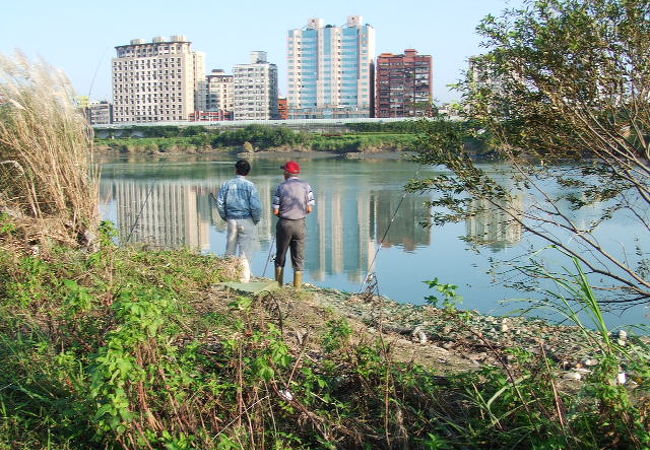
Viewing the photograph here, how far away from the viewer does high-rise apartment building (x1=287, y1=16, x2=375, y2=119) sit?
335ft

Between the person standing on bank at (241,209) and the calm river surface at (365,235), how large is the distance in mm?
787

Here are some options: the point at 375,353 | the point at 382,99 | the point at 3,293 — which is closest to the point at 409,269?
the point at 3,293

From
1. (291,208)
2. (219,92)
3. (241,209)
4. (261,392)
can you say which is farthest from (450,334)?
(219,92)

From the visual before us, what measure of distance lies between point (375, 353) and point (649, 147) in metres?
4.08

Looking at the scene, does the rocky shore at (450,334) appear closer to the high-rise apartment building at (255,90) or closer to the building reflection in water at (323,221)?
the building reflection in water at (323,221)

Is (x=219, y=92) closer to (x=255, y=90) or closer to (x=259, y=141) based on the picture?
(x=255, y=90)

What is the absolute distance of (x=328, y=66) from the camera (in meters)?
→ 104

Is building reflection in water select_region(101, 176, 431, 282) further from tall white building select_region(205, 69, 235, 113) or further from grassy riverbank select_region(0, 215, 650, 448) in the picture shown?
tall white building select_region(205, 69, 235, 113)

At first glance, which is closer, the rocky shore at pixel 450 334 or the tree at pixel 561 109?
the rocky shore at pixel 450 334

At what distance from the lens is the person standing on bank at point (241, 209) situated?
7805mm

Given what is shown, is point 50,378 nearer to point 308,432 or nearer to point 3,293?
point 308,432

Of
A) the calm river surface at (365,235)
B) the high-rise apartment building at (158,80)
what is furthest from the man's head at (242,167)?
the high-rise apartment building at (158,80)

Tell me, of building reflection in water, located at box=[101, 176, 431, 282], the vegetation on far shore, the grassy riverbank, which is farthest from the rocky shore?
the vegetation on far shore

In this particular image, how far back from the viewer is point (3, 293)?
19.0ft
